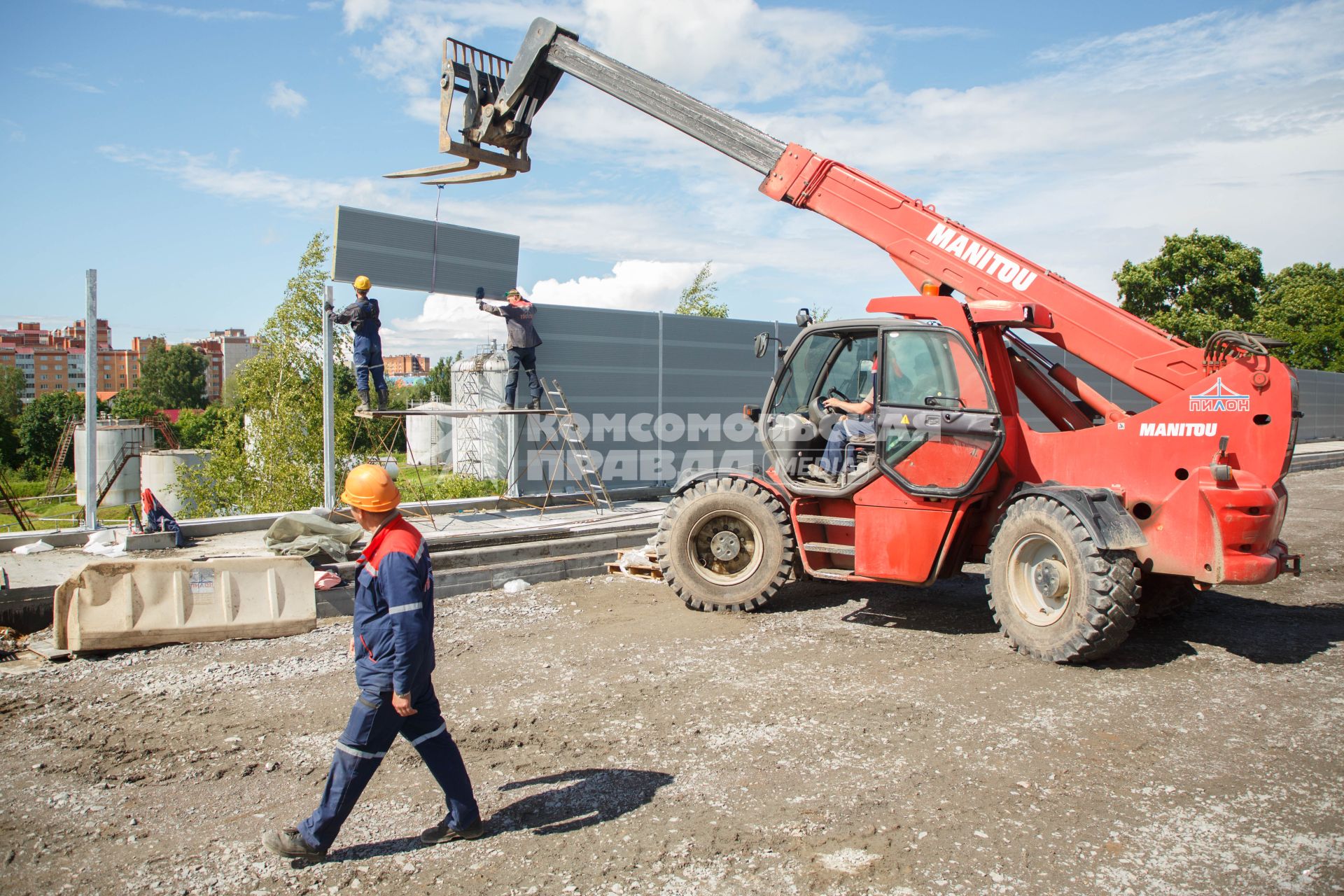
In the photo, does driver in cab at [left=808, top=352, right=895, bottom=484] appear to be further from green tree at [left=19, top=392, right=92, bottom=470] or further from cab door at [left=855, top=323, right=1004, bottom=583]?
green tree at [left=19, top=392, right=92, bottom=470]

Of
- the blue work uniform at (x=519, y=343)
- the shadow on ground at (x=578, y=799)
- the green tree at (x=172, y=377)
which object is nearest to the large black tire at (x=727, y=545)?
the shadow on ground at (x=578, y=799)

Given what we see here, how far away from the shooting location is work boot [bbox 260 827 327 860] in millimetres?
3770

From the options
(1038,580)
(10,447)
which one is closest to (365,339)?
(1038,580)

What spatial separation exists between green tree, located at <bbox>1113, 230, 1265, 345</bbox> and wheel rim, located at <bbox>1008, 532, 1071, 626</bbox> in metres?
35.8

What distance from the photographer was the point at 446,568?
29.7 feet

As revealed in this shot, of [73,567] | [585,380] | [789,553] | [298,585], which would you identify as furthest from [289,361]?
[789,553]

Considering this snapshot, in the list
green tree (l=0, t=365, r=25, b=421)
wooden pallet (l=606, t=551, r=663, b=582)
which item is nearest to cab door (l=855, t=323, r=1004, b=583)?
wooden pallet (l=606, t=551, r=663, b=582)

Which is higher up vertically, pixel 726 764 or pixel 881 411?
pixel 881 411

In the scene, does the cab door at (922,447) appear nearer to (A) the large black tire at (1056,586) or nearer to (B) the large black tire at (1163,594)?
(A) the large black tire at (1056,586)

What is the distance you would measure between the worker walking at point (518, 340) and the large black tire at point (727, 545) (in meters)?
4.58

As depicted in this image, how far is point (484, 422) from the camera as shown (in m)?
14.0

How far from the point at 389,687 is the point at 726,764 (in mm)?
1909

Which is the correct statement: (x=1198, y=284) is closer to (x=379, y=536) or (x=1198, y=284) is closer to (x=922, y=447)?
(x=922, y=447)

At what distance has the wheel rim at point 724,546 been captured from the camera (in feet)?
26.8
